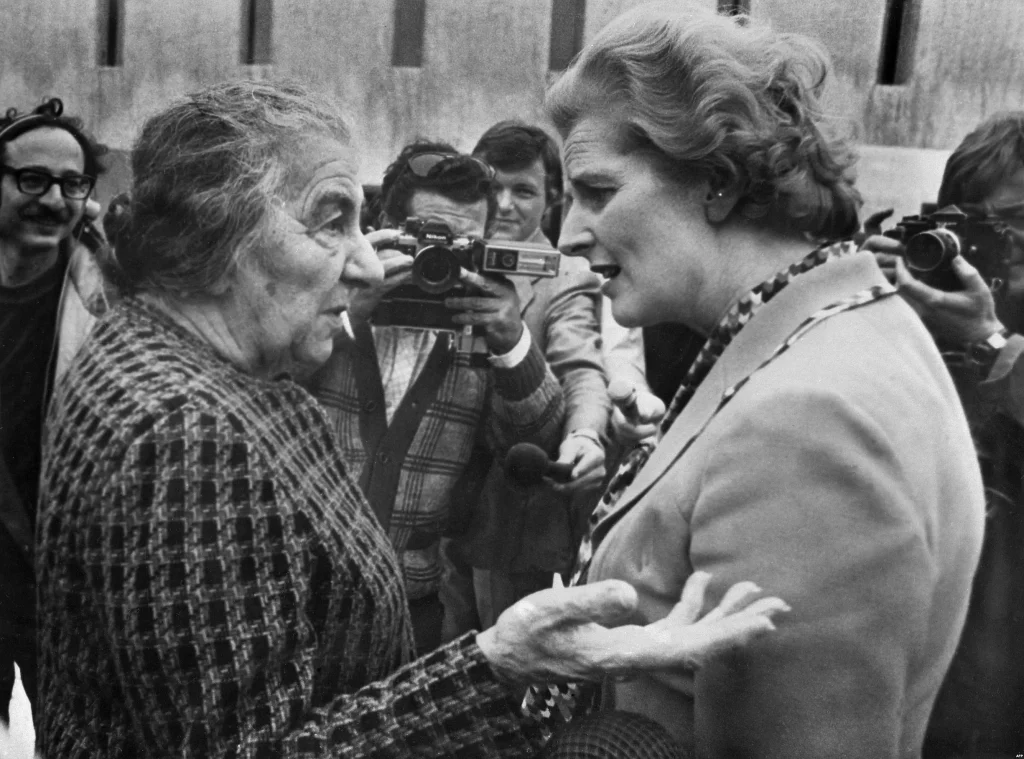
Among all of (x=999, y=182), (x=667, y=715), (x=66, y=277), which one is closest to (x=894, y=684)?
(x=667, y=715)

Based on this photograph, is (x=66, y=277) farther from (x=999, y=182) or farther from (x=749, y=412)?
(x=999, y=182)

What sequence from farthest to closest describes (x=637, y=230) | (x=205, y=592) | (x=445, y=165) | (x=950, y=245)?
(x=445, y=165) → (x=950, y=245) → (x=637, y=230) → (x=205, y=592)

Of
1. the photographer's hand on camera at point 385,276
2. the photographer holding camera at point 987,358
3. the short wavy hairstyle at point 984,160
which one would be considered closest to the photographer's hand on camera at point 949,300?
the photographer holding camera at point 987,358

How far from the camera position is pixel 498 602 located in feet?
6.52

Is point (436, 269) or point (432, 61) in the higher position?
point (432, 61)

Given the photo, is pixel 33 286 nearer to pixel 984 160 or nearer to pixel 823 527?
pixel 823 527

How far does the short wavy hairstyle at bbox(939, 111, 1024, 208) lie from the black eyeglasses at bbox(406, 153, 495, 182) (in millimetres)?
760

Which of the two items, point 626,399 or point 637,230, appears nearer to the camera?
point 637,230

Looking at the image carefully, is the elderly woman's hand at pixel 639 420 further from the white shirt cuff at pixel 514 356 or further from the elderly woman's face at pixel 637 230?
the elderly woman's face at pixel 637 230

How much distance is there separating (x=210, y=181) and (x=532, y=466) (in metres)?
0.75

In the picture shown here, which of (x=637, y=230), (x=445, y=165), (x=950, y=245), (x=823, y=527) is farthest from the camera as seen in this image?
(x=445, y=165)

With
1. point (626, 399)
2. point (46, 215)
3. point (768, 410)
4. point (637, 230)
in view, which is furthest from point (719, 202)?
point (46, 215)

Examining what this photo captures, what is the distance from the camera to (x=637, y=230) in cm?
154

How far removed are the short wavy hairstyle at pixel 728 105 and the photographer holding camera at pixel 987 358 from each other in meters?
0.39
